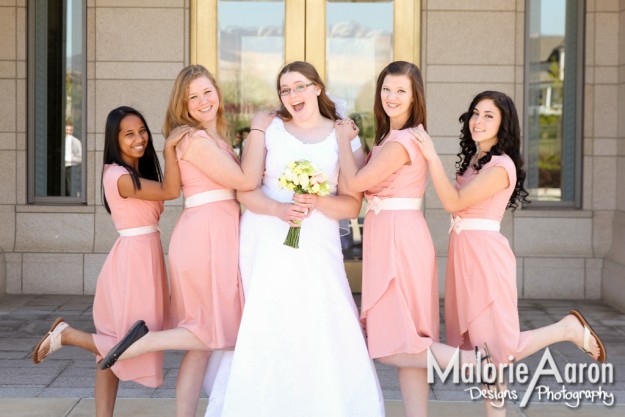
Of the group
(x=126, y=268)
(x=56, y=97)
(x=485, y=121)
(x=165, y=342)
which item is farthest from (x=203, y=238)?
(x=56, y=97)

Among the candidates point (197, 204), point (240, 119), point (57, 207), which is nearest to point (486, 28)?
point (240, 119)

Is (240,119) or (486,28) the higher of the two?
(486,28)

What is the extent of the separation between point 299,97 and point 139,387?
2.27 metres

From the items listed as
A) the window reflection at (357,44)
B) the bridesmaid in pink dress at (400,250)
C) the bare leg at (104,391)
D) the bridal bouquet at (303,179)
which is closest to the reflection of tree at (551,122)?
the window reflection at (357,44)

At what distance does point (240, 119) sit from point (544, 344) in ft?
16.4

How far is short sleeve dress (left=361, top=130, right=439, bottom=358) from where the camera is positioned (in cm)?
453

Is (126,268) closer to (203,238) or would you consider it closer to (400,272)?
(203,238)

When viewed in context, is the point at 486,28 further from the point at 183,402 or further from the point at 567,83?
the point at 183,402

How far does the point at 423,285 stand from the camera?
4.62m

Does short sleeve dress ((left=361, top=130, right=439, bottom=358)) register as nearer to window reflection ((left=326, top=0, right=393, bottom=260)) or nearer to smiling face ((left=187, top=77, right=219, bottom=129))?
smiling face ((left=187, top=77, right=219, bottom=129))

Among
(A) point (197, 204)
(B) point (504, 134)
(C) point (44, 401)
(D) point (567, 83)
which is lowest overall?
(C) point (44, 401)

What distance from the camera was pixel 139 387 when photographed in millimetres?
5855

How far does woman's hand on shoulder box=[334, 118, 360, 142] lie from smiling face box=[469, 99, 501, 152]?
0.60 m

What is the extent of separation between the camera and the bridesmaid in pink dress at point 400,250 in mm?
4516
